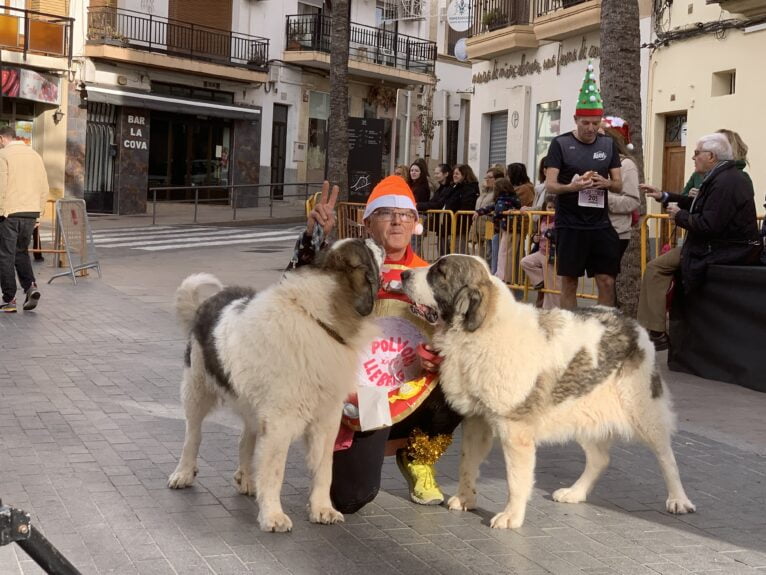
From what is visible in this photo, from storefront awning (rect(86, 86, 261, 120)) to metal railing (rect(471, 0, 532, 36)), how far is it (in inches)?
447

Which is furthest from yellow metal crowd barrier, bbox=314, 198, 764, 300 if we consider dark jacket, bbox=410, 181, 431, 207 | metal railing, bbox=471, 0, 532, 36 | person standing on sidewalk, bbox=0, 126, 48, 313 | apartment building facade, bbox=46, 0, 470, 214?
apartment building facade, bbox=46, 0, 470, 214

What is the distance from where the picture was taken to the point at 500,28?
2745 cm

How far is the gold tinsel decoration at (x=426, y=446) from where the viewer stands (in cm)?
568

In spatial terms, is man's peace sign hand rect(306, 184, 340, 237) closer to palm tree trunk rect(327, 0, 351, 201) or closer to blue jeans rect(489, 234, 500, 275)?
blue jeans rect(489, 234, 500, 275)

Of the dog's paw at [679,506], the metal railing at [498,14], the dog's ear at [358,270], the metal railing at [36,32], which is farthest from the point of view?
the metal railing at [36,32]

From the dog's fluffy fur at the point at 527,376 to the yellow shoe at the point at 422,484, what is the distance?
0.12 metres

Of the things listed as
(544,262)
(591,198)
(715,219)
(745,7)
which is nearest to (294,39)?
(745,7)

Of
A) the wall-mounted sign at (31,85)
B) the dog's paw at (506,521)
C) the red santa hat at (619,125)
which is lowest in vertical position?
the dog's paw at (506,521)

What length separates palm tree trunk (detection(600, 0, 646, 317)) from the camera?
10617 mm

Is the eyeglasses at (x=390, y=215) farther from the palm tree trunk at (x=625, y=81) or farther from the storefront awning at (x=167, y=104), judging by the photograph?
the storefront awning at (x=167, y=104)

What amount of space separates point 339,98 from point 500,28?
965 cm

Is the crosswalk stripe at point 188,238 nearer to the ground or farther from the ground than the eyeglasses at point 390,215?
nearer to the ground

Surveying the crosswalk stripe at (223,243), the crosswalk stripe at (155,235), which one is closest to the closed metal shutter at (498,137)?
the crosswalk stripe at (223,243)

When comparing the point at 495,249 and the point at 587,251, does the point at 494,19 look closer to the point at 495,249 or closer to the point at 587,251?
the point at 495,249
